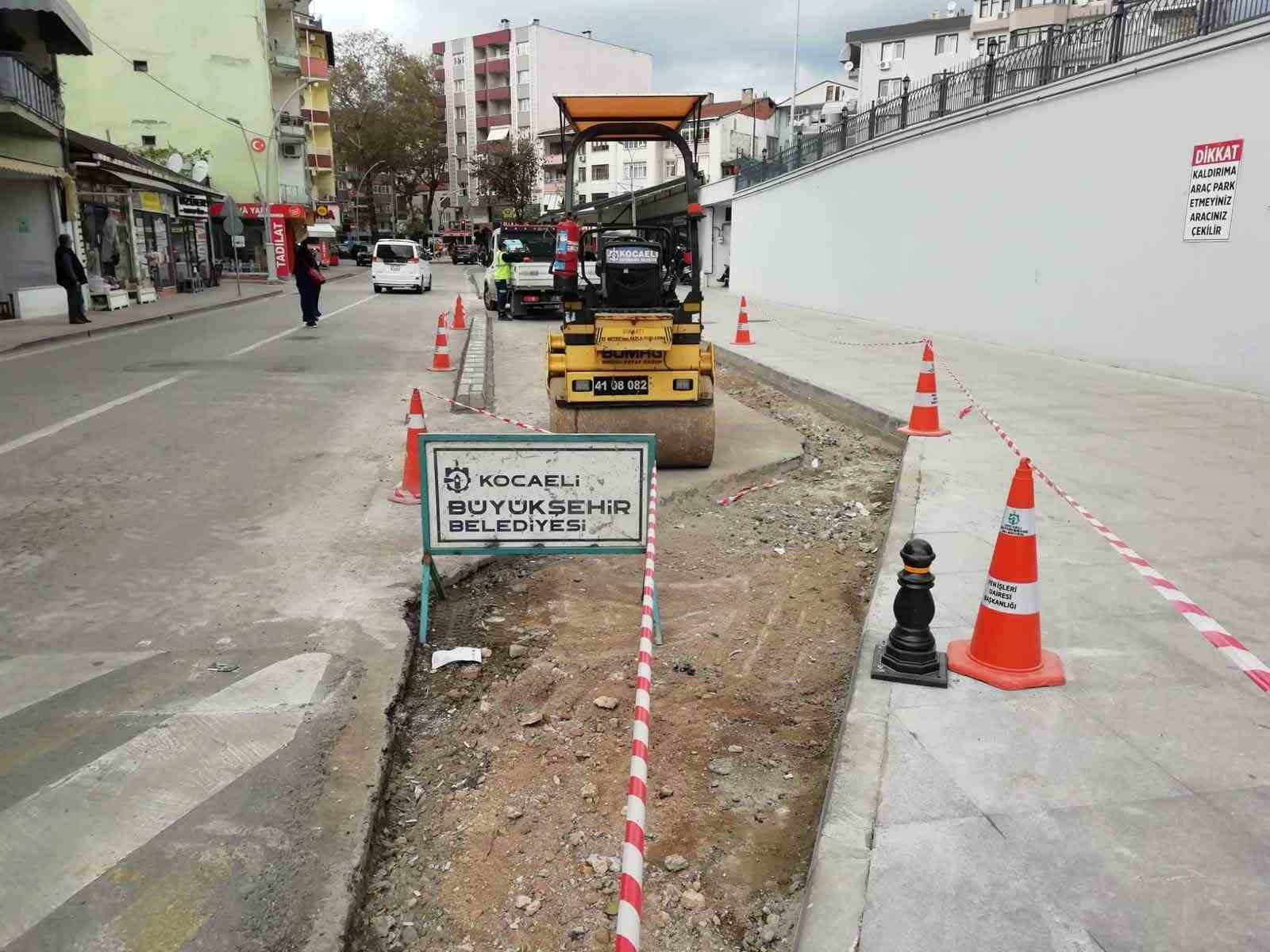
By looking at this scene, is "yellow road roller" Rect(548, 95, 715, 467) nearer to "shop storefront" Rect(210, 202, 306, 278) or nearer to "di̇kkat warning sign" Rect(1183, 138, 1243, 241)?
"di̇kkat warning sign" Rect(1183, 138, 1243, 241)

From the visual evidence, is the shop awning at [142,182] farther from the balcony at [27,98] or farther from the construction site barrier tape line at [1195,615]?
the construction site barrier tape line at [1195,615]

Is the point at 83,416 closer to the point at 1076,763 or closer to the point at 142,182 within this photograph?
the point at 1076,763

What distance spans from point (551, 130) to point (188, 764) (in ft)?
291

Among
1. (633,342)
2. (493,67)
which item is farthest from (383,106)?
(633,342)

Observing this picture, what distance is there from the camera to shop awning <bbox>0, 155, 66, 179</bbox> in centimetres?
2108

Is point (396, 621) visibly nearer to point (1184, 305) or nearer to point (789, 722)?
point (789, 722)

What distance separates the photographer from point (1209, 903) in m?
2.61

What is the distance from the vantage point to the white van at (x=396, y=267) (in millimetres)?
33219

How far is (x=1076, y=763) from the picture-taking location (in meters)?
3.33

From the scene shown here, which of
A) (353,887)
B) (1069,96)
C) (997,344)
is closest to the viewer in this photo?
(353,887)

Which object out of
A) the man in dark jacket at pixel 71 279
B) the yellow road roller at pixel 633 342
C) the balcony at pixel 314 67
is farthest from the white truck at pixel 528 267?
the balcony at pixel 314 67

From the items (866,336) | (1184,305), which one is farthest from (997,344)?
(1184,305)

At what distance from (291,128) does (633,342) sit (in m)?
61.6

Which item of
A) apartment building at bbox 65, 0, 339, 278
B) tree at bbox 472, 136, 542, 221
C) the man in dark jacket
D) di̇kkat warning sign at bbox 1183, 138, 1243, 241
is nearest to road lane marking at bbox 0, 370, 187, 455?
the man in dark jacket
